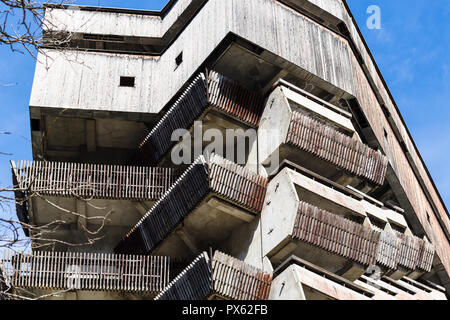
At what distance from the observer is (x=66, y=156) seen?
3603 centimetres

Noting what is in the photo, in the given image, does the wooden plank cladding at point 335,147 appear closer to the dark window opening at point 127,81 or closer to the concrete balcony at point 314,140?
the concrete balcony at point 314,140

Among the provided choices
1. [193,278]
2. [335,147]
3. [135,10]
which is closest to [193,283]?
[193,278]

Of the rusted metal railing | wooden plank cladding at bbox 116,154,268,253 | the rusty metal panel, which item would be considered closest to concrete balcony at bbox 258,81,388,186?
wooden plank cladding at bbox 116,154,268,253

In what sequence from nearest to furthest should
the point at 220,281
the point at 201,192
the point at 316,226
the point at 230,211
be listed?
1. the point at 220,281
2. the point at 316,226
3. the point at 201,192
4. the point at 230,211

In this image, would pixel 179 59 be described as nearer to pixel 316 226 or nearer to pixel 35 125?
pixel 35 125

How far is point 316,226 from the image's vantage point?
93.1 ft

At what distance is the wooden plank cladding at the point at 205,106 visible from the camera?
31547mm

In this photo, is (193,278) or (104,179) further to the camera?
(104,179)

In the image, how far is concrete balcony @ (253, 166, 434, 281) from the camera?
28.2m

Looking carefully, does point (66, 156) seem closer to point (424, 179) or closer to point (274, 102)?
point (274, 102)

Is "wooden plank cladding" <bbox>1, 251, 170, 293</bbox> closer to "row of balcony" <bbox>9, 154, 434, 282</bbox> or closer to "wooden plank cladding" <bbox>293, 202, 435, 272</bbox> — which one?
"row of balcony" <bbox>9, 154, 434, 282</bbox>

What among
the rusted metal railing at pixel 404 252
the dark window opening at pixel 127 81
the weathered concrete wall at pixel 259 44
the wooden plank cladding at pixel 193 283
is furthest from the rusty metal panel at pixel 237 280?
the dark window opening at pixel 127 81

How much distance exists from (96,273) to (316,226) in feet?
26.2
